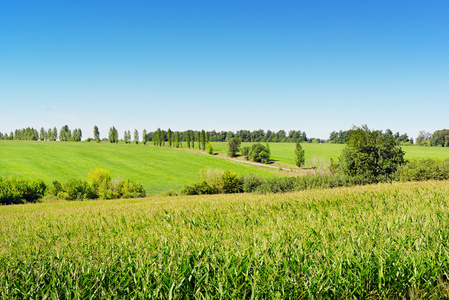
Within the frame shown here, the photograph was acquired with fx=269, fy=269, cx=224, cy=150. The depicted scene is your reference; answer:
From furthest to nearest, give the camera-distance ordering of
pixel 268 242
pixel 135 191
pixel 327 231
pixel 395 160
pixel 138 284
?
1. pixel 135 191
2. pixel 395 160
3. pixel 327 231
4. pixel 268 242
5. pixel 138 284

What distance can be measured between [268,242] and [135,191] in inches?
1795

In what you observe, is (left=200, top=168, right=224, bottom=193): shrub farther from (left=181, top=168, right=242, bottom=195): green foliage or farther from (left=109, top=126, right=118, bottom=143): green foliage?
(left=109, top=126, right=118, bottom=143): green foliage

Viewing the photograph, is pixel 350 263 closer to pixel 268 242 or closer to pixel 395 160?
pixel 268 242

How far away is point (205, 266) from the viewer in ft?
9.53

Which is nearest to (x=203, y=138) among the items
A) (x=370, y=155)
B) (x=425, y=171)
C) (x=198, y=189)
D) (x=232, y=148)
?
(x=232, y=148)

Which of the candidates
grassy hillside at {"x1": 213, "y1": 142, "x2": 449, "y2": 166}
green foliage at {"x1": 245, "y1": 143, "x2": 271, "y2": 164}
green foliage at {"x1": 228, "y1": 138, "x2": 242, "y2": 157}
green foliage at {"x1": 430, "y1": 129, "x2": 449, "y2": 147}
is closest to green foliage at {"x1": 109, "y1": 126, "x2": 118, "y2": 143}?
grassy hillside at {"x1": 213, "y1": 142, "x2": 449, "y2": 166}

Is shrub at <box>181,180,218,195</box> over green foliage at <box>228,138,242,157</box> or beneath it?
beneath

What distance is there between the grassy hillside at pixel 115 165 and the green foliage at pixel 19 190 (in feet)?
49.7

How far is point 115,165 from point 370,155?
6898 centimetres

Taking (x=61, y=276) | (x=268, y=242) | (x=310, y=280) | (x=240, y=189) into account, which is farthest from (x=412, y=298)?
(x=240, y=189)

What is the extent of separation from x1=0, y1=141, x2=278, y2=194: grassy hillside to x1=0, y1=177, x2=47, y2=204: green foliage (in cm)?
1516

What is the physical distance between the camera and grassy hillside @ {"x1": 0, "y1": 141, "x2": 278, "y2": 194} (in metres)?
64.5

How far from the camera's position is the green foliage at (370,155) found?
3347cm

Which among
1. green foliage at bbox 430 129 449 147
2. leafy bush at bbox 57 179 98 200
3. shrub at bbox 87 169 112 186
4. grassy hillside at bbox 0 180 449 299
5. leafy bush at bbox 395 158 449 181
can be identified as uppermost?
green foliage at bbox 430 129 449 147
